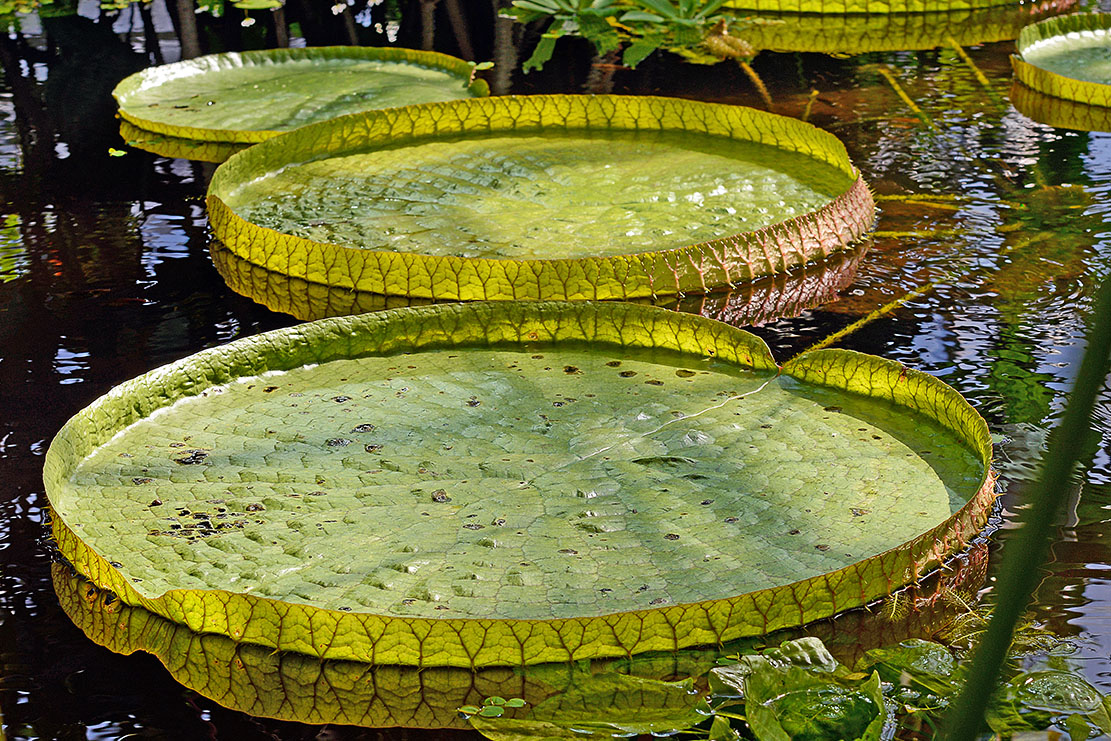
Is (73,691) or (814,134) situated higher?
(814,134)

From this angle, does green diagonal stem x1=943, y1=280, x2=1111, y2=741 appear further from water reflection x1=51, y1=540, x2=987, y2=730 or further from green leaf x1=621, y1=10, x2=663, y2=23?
green leaf x1=621, y1=10, x2=663, y2=23

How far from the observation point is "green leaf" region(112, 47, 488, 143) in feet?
11.3

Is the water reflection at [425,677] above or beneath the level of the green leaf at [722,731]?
beneath

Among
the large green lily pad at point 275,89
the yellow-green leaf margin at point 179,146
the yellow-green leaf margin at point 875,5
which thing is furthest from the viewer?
the yellow-green leaf margin at point 875,5

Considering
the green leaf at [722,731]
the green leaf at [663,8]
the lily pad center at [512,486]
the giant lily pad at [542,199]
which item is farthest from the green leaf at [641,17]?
the green leaf at [722,731]

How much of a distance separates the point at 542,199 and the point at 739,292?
57 cm

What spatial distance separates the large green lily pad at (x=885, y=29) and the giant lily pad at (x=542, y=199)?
5.13ft

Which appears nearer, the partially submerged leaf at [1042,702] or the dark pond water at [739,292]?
the partially submerged leaf at [1042,702]

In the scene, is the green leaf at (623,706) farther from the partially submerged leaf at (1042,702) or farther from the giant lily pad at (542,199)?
the giant lily pad at (542,199)

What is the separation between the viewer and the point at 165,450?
64.7 inches

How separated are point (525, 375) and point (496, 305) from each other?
0.65 feet

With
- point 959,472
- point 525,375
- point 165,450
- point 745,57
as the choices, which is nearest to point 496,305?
point 525,375

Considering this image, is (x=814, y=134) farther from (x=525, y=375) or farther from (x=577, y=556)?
(x=577, y=556)

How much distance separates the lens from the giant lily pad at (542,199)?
7.66 feet
